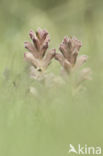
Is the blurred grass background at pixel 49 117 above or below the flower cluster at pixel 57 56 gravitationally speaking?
below

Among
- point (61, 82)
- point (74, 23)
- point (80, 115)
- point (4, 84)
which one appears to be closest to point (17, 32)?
point (74, 23)

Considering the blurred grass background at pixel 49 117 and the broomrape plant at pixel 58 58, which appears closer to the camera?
the blurred grass background at pixel 49 117

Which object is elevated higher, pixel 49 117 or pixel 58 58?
pixel 58 58

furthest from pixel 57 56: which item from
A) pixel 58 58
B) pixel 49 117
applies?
pixel 49 117

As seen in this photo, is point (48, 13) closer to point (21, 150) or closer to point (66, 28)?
point (66, 28)

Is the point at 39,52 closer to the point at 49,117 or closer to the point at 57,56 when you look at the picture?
the point at 57,56

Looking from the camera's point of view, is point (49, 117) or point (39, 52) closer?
point (49, 117)

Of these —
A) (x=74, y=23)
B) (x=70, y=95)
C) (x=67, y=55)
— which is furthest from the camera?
(x=74, y=23)

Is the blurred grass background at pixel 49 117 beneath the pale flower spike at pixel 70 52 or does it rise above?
beneath
